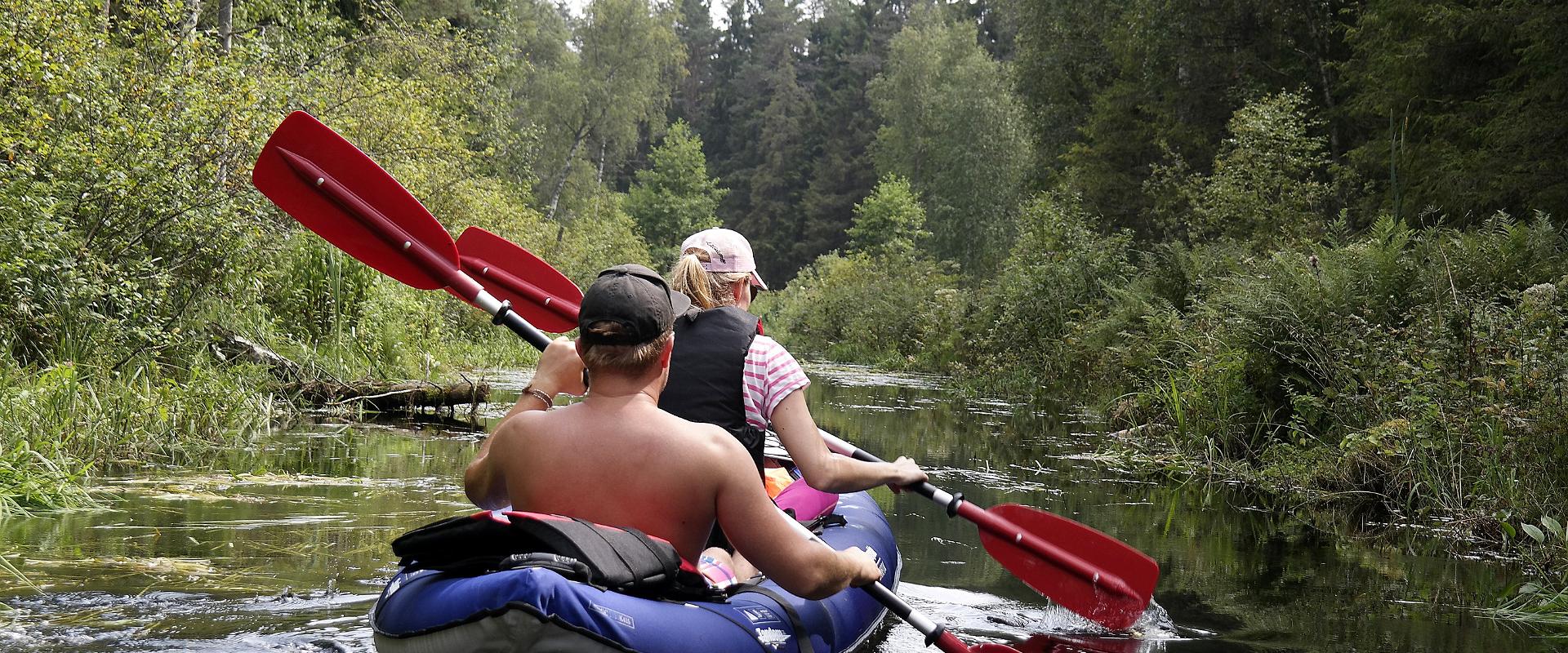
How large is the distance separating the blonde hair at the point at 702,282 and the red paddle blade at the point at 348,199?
1.44 meters

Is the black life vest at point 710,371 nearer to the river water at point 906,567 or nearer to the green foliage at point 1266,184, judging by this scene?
the river water at point 906,567

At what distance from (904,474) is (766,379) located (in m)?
0.61

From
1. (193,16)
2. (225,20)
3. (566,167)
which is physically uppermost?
(566,167)

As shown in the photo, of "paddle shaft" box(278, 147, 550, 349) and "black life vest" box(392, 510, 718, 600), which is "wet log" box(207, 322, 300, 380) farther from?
"black life vest" box(392, 510, 718, 600)

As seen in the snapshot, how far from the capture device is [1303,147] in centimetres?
1422

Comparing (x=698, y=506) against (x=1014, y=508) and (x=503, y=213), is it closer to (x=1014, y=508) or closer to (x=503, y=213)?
(x=1014, y=508)

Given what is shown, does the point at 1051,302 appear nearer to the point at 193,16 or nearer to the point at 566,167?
the point at 193,16

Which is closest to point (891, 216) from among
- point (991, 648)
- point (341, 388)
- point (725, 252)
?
point (341, 388)

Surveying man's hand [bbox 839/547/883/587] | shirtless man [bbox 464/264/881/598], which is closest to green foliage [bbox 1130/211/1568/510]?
man's hand [bbox 839/547/883/587]

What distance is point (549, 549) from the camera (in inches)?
106

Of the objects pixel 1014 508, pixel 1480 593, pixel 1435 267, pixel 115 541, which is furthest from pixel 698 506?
pixel 1435 267

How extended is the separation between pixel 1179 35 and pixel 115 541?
1727 cm

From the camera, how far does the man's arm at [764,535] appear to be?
2812 mm

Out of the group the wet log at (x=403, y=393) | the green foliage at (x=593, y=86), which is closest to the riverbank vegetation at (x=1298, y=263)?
the wet log at (x=403, y=393)
